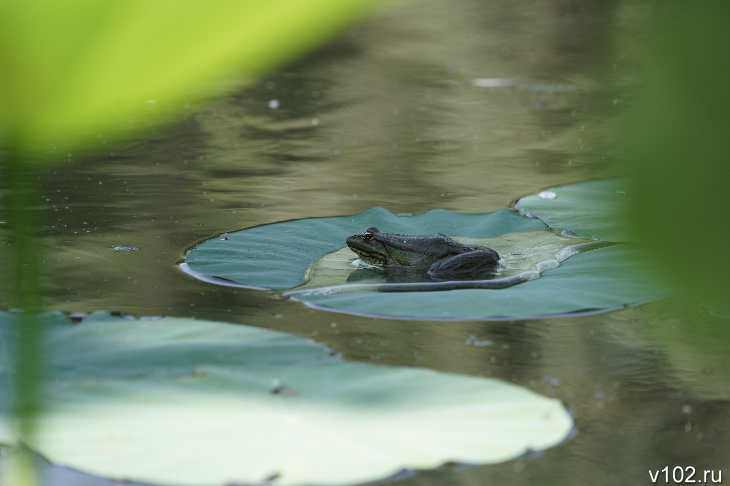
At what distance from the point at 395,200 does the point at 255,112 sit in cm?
440

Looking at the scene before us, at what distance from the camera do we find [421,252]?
367cm

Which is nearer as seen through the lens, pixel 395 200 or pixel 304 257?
pixel 304 257

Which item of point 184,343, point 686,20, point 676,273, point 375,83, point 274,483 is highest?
point 375,83

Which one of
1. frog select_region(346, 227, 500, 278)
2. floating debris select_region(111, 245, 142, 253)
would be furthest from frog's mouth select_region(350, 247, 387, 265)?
floating debris select_region(111, 245, 142, 253)

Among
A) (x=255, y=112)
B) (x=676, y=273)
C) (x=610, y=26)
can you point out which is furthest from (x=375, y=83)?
(x=676, y=273)

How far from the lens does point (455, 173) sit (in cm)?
635

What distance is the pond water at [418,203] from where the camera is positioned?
2127 millimetres

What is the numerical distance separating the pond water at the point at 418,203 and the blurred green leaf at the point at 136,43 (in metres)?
0.08

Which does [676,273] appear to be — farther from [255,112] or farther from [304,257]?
[255,112]

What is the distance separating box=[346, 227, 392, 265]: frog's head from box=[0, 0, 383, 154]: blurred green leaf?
10.8ft

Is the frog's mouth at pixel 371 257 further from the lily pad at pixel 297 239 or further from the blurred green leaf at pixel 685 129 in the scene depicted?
the blurred green leaf at pixel 685 129

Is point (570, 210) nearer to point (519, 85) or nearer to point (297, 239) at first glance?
point (297, 239)

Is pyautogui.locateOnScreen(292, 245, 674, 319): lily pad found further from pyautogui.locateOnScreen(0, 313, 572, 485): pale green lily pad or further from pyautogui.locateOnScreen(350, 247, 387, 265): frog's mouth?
pyautogui.locateOnScreen(0, 313, 572, 485): pale green lily pad

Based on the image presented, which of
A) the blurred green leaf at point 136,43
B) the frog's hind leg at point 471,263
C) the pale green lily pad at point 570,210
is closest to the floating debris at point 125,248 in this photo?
the frog's hind leg at point 471,263
